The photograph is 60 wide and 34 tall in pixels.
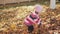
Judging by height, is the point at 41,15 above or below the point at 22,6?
below

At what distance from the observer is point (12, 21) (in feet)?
5.43

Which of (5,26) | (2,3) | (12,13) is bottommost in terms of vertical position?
(5,26)

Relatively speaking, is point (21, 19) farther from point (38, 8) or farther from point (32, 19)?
point (38, 8)

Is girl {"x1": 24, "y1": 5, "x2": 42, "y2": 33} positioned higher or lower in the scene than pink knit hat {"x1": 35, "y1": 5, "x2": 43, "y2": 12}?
lower

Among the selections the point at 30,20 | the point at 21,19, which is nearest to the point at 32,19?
the point at 30,20

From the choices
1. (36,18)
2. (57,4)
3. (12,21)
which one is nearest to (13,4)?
(12,21)

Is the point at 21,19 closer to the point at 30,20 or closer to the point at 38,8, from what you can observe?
the point at 30,20

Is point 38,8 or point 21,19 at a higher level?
point 38,8

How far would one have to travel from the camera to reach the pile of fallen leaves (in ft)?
5.33

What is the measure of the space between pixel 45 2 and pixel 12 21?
1.58ft

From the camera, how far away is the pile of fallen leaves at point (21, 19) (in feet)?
5.33

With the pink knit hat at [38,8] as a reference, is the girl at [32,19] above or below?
below

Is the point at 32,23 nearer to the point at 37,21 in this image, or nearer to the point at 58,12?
the point at 37,21

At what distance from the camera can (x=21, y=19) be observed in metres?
1.67
